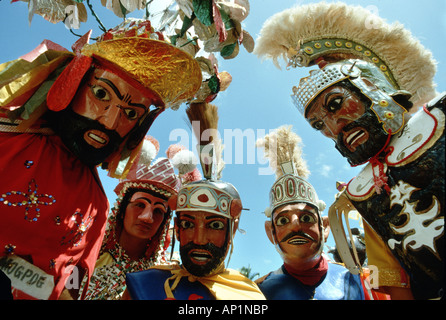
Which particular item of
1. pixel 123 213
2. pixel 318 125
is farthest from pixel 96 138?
pixel 318 125

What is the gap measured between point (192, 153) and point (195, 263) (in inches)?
59.6

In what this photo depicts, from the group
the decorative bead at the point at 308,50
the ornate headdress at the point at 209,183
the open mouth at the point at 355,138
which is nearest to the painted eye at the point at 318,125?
the open mouth at the point at 355,138

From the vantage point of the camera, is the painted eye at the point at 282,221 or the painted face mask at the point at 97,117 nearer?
the painted face mask at the point at 97,117

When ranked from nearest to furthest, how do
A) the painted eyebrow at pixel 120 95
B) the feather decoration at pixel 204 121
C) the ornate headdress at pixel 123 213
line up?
the painted eyebrow at pixel 120 95 < the ornate headdress at pixel 123 213 < the feather decoration at pixel 204 121

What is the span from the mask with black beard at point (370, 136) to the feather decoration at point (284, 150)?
1540mm

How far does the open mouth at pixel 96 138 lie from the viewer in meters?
2.66

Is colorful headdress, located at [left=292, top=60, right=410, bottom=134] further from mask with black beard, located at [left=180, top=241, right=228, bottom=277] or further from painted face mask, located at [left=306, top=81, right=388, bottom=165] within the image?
mask with black beard, located at [left=180, top=241, right=228, bottom=277]

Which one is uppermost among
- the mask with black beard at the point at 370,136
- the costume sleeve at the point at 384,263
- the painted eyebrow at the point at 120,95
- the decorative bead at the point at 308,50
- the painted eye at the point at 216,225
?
the decorative bead at the point at 308,50

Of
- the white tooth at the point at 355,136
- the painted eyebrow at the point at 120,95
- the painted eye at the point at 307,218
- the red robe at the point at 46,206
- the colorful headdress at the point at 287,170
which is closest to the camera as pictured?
the red robe at the point at 46,206

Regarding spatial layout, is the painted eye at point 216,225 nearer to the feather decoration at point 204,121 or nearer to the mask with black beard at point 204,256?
the mask with black beard at point 204,256

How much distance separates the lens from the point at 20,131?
2.51m

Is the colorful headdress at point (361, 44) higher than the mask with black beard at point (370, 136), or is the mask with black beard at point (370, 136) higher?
the colorful headdress at point (361, 44)

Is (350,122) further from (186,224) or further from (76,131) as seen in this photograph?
(76,131)
